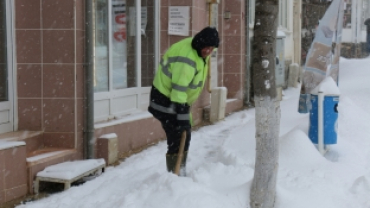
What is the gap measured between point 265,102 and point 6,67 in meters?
3.52

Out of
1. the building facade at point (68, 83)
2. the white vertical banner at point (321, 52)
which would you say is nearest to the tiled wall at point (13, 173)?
the building facade at point (68, 83)

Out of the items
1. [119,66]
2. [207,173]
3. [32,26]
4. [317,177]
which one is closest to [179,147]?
[207,173]

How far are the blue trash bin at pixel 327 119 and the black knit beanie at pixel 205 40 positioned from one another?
2264 mm

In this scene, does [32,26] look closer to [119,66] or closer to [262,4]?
[119,66]

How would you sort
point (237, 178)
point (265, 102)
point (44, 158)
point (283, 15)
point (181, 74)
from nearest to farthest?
1. point (265, 102)
2. point (181, 74)
3. point (237, 178)
4. point (44, 158)
5. point (283, 15)

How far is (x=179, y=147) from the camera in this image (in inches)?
259

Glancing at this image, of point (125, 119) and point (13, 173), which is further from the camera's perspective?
point (125, 119)

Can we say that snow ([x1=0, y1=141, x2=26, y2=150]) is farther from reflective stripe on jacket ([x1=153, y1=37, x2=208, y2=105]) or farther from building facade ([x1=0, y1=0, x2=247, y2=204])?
reflective stripe on jacket ([x1=153, y1=37, x2=208, y2=105])

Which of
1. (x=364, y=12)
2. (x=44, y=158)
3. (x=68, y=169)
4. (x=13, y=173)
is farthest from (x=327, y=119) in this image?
(x=364, y=12)

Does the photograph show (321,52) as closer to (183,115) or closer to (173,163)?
(183,115)

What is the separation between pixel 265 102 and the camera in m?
5.44

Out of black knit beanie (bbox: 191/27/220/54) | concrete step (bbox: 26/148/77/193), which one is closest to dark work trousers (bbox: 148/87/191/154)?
black knit beanie (bbox: 191/27/220/54)

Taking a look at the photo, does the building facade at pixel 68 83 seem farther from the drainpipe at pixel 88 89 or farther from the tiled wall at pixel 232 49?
the tiled wall at pixel 232 49

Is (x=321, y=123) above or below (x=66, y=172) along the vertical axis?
above
